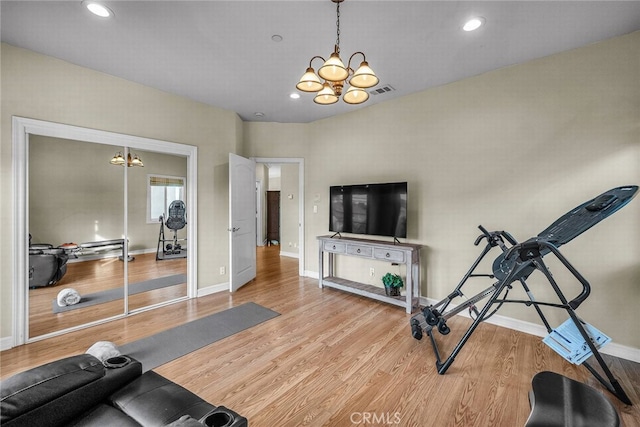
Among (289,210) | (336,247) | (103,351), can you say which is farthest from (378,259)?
(289,210)

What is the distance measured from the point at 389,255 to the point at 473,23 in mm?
2513

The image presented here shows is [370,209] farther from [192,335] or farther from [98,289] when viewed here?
[98,289]

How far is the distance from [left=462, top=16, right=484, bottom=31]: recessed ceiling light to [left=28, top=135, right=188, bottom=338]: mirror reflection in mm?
3640

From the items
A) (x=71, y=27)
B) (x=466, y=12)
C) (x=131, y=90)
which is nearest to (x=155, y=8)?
(x=71, y=27)

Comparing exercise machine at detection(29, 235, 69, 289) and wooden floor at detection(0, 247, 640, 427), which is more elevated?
exercise machine at detection(29, 235, 69, 289)

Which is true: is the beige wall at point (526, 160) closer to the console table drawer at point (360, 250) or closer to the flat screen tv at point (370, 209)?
the flat screen tv at point (370, 209)

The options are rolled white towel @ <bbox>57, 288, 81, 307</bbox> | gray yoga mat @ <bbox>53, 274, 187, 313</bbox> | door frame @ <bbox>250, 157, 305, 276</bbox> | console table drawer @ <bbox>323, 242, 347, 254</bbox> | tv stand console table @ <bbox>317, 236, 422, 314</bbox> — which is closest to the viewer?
rolled white towel @ <bbox>57, 288, 81, 307</bbox>

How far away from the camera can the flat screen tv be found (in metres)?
3.80

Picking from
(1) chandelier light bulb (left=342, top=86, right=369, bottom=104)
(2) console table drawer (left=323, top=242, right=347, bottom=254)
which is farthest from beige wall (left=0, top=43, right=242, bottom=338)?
(1) chandelier light bulb (left=342, top=86, right=369, bottom=104)

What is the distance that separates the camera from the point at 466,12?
7.35 ft

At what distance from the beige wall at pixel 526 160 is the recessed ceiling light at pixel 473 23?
3.34 feet

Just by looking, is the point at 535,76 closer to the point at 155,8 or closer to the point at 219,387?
the point at 155,8

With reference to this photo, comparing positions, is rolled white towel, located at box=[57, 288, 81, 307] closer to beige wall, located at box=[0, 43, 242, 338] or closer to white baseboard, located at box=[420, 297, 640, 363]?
beige wall, located at box=[0, 43, 242, 338]

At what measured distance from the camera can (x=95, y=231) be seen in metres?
3.30
